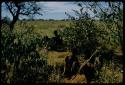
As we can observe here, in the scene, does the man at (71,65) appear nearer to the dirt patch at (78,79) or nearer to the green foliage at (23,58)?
the dirt patch at (78,79)

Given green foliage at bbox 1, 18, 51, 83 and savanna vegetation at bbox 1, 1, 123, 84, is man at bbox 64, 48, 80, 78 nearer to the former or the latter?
savanna vegetation at bbox 1, 1, 123, 84

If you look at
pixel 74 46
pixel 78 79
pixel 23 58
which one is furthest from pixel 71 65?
pixel 74 46

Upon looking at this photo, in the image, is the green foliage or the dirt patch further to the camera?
the dirt patch

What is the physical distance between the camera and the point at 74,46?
9.05 metres

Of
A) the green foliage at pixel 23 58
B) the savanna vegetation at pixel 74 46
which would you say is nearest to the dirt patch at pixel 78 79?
the savanna vegetation at pixel 74 46

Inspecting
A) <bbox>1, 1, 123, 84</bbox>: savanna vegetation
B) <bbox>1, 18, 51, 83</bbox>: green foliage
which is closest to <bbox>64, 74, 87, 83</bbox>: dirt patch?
<bbox>1, 1, 123, 84</bbox>: savanna vegetation

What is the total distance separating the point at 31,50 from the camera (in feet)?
23.5

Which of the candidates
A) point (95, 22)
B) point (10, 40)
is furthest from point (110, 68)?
point (10, 40)

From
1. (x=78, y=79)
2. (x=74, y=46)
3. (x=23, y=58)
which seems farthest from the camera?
(x=74, y=46)

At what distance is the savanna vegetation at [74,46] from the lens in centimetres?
629

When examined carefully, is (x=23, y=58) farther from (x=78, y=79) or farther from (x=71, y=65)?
→ (x=78, y=79)

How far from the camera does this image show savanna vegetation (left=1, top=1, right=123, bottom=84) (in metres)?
6.29

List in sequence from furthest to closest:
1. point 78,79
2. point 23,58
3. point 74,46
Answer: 1. point 74,46
2. point 78,79
3. point 23,58

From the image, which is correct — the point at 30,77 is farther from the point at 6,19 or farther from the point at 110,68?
the point at 110,68
